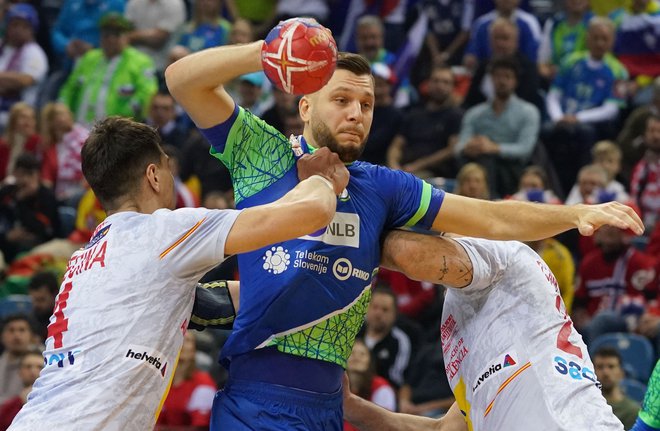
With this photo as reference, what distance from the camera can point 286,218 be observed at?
207 inches

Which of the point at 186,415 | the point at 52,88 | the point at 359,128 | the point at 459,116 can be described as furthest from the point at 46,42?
the point at 359,128

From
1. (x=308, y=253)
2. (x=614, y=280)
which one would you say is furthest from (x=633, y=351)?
(x=308, y=253)

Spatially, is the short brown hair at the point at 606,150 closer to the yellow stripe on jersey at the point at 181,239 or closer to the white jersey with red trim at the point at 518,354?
the white jersey with red trim at the point at 518,354

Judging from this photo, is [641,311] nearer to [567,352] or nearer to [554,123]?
[554,123]

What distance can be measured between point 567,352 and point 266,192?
1.64 metres

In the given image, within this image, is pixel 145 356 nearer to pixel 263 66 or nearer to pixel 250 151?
pixel 250 151

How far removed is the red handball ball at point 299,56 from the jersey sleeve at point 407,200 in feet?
2.92

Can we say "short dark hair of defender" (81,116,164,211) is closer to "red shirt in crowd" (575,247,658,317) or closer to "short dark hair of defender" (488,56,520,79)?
"red shirt in crowd" (575,247,658,317)

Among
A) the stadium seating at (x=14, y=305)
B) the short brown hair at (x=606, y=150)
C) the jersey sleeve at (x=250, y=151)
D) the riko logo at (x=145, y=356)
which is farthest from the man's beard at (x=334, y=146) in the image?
the short brown hair at (x=606, y=150)

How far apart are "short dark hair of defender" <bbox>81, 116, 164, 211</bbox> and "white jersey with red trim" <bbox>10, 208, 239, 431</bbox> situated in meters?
0.23

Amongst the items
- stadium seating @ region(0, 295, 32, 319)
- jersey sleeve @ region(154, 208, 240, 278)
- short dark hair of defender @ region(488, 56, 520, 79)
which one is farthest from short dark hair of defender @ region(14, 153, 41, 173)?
jersey sleeve @ region(154, 208, 240, 278)

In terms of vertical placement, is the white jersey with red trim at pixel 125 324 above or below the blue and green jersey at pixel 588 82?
above

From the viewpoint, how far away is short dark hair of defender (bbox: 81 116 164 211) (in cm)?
574

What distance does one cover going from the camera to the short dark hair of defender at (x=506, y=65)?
13.9 m
